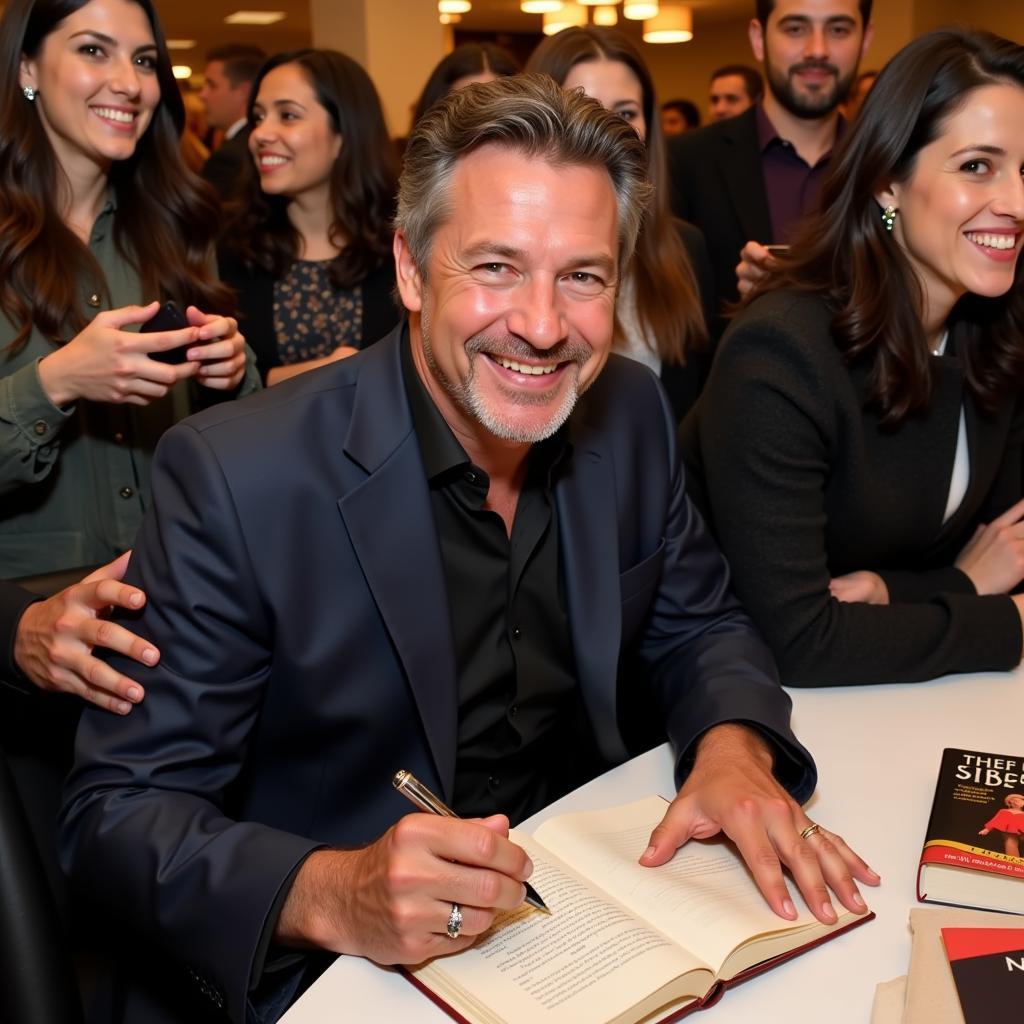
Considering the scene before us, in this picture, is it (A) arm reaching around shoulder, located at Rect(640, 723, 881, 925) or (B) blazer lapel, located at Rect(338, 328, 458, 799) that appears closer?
(A) arm reaching around shoulder, located at Rect(640, 723, 881, 925)

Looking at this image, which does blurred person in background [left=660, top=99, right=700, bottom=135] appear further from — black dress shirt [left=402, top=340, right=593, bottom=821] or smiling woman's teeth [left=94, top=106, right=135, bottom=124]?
black dress shirt [left=402, top=340, right=593, bottom=821]

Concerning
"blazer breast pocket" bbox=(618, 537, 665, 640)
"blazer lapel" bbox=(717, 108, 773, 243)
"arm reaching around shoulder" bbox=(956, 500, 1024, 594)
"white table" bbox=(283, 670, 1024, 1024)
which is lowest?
"white table" bbox=(283, 670, 1024, 1024)

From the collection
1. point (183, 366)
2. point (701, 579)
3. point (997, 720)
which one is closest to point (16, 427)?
point (183, 366)

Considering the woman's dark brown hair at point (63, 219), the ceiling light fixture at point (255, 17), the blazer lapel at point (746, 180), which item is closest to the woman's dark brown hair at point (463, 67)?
the blazer lapel at point (746, 180)

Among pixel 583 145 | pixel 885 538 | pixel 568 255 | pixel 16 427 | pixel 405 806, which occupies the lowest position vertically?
pixel 405 806

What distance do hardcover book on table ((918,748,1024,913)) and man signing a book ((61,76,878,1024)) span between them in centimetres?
9

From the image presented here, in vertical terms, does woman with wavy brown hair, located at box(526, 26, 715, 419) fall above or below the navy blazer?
above

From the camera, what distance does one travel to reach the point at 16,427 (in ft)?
6.58

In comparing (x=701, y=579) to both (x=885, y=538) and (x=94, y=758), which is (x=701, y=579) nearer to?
(x=885, y=538)

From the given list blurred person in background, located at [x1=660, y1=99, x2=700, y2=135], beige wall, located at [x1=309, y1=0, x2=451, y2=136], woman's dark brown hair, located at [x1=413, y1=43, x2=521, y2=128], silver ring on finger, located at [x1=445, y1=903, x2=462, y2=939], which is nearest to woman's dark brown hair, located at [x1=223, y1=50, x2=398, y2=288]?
woman's dark brown hair, located at [x1=413, y1=43, x2=521, y2=128]

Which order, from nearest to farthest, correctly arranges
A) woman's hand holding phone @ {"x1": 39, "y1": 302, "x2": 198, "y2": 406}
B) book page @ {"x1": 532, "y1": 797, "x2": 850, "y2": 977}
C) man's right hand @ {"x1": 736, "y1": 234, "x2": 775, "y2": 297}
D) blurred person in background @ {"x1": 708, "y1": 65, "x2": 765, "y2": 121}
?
book page @ {"x1": 532, "y1": 797, "x2": 850, "y2": 977} < woman's hand holding phone @ {"x1": 39, "y1": 302, "x2": 198, "y2": 406} < man's right hand @ {"x1": 736, "y1": 234, "x2": 775, "y2": 297} < blurred person in background @ {"x1": 708, "y1": 65, "x2": 765, "y2": 121}

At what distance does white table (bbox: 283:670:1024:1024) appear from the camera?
1.06 metres

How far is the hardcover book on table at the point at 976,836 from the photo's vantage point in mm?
1199

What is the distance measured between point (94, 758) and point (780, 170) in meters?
3.16
